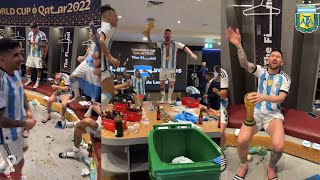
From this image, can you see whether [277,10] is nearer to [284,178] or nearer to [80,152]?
[284,178]

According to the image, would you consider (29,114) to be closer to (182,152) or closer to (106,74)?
(106,74)

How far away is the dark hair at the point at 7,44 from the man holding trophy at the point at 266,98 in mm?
589

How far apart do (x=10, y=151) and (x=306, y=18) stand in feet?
3.16

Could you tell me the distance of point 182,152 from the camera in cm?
76

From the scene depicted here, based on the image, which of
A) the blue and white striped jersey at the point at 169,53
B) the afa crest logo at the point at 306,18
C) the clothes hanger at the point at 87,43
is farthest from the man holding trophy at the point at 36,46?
the afa crest logo at the point at 306,18

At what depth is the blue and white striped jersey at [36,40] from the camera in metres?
0.64

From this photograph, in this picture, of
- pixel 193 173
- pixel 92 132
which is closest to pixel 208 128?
pixel 193 173

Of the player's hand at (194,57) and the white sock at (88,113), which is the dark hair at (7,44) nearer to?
the white sock at (88,113)

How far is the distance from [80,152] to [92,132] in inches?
2.7

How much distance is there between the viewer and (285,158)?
0.84 meters

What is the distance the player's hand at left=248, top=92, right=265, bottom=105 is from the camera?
0.78 metres

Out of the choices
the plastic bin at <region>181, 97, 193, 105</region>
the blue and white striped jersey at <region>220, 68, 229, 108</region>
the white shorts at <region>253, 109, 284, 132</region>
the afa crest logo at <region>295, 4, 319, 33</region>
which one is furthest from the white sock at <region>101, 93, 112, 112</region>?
the afa crest logo at <region>295, 4, 319, 33</region>

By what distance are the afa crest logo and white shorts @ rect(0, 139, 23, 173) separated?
35.8 inches

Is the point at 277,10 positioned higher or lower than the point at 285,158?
higher
